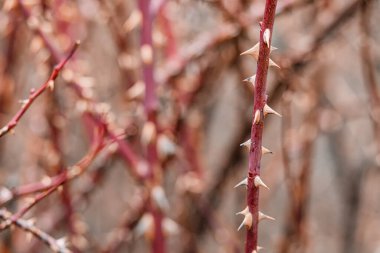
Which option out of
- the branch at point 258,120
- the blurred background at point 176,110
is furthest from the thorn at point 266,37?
the blurred background at point 176,110

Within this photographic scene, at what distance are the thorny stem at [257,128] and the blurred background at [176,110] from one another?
1.21 feet

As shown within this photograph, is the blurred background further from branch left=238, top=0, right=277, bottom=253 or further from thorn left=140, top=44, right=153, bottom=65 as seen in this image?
branch left=238, top=0, right=277, bottom=253

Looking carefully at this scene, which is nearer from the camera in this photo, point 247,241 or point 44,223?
point 247,241

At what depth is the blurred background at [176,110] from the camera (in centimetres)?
200

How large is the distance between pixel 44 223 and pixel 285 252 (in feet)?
3.15

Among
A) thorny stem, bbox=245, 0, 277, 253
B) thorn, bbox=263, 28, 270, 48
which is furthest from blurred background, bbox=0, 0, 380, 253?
thorn, bbox=263, 28, 270, 48

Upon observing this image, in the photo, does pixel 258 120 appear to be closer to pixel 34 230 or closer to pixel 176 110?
pixel 34 230

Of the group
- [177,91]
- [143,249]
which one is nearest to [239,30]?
[177,91]

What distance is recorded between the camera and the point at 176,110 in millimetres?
2516

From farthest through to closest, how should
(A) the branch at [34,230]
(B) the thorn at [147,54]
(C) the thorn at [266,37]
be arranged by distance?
(B) the thorn at [147,54] < (A) the branch at [34,230] < (C) the thorn at [266,37]

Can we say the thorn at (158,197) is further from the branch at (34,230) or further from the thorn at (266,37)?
the thorn at (266,37)

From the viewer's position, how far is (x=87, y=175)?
278 centimetres

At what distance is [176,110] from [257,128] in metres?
1.37

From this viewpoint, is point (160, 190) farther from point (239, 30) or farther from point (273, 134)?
point (273, 134)
